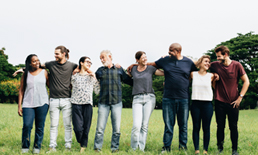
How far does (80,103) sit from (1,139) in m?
3.90

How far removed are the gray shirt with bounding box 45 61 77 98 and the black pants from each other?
0.45 meters

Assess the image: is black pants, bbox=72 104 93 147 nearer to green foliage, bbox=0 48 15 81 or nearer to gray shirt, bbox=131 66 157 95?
gray shirt, bbox=131 66 157 95

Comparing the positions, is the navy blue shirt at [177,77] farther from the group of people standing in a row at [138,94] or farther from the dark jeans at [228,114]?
the dark jeans at [228,114]

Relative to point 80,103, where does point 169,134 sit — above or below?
below

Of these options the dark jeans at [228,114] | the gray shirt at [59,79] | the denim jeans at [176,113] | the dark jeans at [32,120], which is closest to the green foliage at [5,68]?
the dark jeans at [32,120]

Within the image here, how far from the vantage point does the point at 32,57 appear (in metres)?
6.32

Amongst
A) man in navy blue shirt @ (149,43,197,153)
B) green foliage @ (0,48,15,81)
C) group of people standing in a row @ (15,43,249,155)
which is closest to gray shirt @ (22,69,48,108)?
group of people standing in a row @ (15,43,249,155)

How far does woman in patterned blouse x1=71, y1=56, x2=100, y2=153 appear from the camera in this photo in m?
6.25

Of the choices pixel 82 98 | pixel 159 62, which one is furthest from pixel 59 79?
pixel 159 62

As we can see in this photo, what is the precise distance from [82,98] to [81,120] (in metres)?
0.59

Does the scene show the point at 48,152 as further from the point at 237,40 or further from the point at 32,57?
the point at 237,40

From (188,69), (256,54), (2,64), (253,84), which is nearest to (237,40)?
(256,54)

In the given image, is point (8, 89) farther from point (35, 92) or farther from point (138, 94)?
point (138, 94)

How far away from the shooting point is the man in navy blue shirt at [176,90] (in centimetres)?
609
